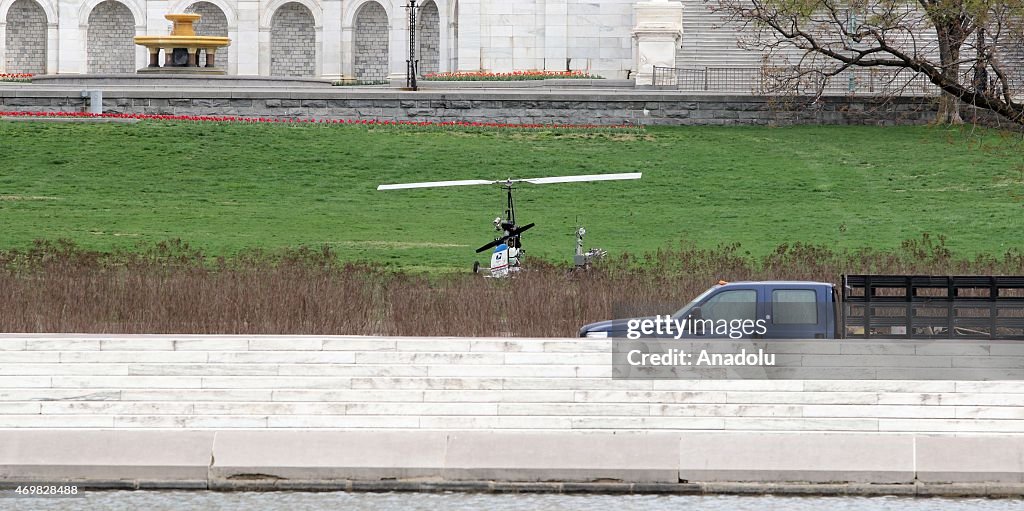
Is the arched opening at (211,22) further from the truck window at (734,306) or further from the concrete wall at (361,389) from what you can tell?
the concrete wall at (361,389)

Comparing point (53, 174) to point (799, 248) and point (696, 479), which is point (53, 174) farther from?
point (696, 479)

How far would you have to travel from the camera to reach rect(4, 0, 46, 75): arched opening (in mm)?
64375

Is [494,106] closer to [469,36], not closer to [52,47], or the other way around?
[469,36]

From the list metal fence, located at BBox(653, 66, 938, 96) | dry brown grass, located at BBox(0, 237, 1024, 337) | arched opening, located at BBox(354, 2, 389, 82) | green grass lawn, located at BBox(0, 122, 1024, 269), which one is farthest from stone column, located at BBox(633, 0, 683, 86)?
dry brown grass, located at BBox(0, 237, 1024, 337)

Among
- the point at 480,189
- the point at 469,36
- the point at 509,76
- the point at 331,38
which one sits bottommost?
the point at 480,189

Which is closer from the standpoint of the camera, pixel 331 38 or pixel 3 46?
pixel 331 38

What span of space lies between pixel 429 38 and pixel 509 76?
13446 millimetres

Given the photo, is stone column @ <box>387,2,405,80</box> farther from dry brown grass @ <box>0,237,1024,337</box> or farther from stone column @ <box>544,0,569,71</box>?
dry brown grass @ <box>0,237,1024,337</box>

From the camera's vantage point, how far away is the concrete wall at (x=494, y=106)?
37.9 meters

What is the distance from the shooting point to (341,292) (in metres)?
21.0

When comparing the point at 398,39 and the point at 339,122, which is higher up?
the point at 398,39

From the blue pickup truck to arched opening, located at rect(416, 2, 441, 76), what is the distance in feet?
147

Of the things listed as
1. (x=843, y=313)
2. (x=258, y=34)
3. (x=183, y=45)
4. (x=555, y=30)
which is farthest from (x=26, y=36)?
(x=843, y=313)

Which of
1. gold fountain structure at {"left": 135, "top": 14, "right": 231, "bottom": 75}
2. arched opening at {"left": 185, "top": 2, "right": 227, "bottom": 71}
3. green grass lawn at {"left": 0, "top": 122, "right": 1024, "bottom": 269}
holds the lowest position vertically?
green grass lawn at {"left": 0, "top": 122, "right": 1024, "bottom": 269}
